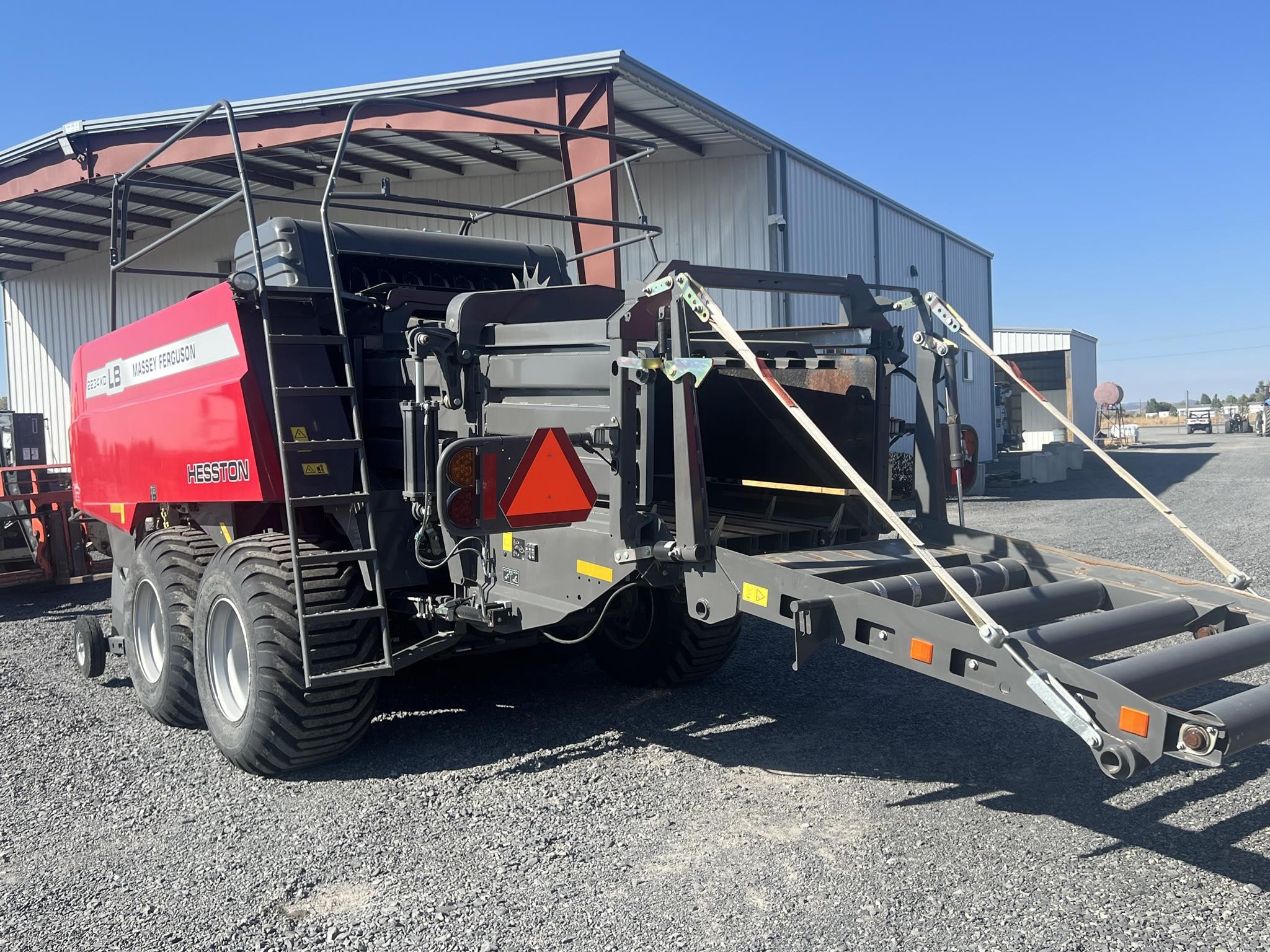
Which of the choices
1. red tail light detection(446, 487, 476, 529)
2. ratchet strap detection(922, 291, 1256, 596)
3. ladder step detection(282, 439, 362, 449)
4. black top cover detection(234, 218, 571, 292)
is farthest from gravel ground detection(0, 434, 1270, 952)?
black top cover detection(234, 218, 571, 292)

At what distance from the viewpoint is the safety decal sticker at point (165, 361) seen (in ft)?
16.0

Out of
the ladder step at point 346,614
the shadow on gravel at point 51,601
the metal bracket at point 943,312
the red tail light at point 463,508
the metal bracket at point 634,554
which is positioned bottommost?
the shadow on gravel at point 51,601

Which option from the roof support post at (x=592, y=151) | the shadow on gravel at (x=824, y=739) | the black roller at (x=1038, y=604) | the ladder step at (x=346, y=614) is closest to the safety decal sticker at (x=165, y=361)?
the ladder step at (x=346, y=614)

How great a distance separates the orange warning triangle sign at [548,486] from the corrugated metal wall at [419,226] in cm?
976

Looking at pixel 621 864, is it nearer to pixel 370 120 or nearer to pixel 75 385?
pixel 75 385

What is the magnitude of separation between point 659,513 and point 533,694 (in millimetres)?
1552

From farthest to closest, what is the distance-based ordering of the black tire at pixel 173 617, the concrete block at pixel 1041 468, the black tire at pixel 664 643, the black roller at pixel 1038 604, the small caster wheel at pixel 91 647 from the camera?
the concrete block at pixel 1041 468
the small caster wheel at pixel 91 647
the black tire at pixel 664 643
the black tire at pixel 173 617
the black roller at pixel 1038 604

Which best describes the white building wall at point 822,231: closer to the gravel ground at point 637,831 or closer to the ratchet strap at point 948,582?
the gravel ground at point 637,831

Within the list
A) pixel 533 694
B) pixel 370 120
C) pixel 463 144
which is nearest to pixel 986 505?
pixel 463 144

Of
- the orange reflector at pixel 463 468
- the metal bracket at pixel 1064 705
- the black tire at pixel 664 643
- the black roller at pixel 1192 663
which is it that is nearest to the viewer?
the metal bracket at pixel 1064 705

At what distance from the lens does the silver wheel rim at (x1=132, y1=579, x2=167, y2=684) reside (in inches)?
229

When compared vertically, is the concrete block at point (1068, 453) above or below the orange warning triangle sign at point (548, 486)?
below

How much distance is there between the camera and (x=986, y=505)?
17.5 metres

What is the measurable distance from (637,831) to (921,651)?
136cm
